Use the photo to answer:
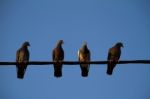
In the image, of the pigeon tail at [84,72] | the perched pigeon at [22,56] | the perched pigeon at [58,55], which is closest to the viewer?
the perched pigeon at [58,55]

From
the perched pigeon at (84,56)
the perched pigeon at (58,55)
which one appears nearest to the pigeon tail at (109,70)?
the perched pigeon at (84,56)

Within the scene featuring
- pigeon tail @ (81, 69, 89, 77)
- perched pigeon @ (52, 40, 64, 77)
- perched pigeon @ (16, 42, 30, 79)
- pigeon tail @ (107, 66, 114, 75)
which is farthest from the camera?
pigeon tail @ (81, 69, 89, 77)

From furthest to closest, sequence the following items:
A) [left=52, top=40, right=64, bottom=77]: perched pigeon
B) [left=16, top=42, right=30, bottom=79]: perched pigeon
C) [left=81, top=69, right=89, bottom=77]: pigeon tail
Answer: [left=81, top=69, right=89, bottom=77]: pigeon tail → [left=16, top=42, right=30, bottom=79]: perched pigeon → [left=52, top=40, right=64, bottom=77]: perched pigeon

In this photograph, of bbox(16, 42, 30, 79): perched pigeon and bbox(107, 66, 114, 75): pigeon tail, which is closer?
bbox(16, 42, 30, 79): perched pigeon

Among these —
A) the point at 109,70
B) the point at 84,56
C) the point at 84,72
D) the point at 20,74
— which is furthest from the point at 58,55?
the point at 109,70

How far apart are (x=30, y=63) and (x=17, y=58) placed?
4667 mm

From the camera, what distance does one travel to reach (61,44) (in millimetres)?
14453

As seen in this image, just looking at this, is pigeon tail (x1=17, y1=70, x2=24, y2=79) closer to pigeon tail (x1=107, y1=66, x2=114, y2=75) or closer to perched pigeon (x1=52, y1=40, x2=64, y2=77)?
perched pigeon (x1=52, y1=40, x2=64, y2=77)

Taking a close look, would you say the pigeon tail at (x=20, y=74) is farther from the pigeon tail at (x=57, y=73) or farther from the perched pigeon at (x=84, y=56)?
the perched pigeon at (x=84, y=56)

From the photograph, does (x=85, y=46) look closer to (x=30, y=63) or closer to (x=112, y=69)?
(x=112, y=69)

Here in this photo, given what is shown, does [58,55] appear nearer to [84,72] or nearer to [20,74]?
[84,72]

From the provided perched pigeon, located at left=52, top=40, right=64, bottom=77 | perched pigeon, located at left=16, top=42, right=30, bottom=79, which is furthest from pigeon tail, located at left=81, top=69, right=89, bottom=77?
perched pigeon, located at left=16, top=42, right=30, bottom=79

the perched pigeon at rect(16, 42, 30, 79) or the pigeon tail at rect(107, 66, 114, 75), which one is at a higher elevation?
the perched pigeon at rect(16, 42, 30, 79)

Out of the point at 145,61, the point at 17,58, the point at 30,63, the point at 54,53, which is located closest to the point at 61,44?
the point at 54,53
